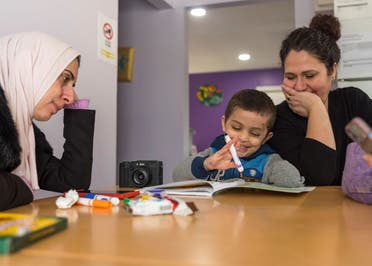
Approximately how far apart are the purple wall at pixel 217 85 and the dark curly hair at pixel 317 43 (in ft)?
17.7

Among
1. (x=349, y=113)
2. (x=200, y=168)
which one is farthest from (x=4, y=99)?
(x=349, y=113)

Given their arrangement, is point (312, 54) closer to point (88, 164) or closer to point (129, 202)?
point (88, 164)

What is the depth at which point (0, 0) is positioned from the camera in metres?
1.29

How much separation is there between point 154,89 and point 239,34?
2.23 meters

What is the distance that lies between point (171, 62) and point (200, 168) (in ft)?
6.39

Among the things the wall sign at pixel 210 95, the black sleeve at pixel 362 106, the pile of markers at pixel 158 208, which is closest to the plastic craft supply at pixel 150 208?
the pile of markers at pixel 158 208

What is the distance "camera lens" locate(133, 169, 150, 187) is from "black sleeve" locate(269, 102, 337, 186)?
0.42 metres

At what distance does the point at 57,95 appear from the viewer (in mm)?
952

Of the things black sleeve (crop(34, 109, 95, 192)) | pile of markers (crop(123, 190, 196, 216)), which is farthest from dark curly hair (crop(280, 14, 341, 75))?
pile of markers (crop(123, 190, 196, 216))

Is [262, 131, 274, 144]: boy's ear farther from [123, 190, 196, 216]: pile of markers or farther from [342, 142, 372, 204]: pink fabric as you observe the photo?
[123, 190, 196, 216]: pile of markers

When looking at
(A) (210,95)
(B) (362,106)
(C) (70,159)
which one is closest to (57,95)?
(C) (70,159)

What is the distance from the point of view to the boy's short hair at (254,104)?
1165mm

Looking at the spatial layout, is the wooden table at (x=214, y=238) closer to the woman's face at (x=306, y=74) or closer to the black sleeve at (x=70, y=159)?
the black sleeve at (x=70, y=159)

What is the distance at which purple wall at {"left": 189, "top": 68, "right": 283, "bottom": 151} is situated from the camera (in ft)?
22.0
